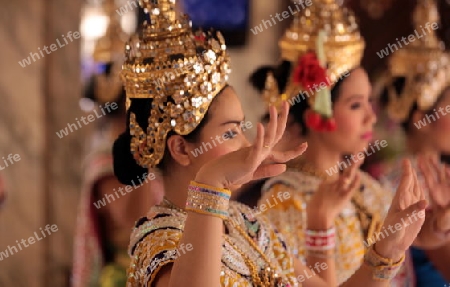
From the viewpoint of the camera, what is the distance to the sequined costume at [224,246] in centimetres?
140

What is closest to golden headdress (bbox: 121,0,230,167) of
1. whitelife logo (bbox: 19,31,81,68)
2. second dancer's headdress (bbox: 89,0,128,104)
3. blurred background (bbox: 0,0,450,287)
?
second dancer's headdress (bbox: 89,0,128,104)

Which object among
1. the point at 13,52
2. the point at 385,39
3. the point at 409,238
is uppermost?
the point at 13,52

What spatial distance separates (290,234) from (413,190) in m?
0.65

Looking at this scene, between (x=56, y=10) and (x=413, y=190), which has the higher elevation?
(x=56, y=10)

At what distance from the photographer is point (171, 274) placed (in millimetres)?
1312

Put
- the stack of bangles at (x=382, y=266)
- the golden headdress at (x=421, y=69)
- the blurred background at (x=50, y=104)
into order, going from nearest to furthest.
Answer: the stack of bangles at (x=382, y=266) → the golden headdress at (x=421, y=69) → the blurred background at (x=50, y=104)

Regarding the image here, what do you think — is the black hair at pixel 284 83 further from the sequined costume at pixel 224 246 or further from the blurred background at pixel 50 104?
the blurred background at pixel 50 104

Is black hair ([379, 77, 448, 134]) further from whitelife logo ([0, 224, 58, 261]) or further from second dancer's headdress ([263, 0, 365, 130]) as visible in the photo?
whitelife logo ([0, 224, 58, 261])

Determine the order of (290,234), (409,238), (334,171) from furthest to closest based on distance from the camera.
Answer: (334,171), (290,234), (409,238)

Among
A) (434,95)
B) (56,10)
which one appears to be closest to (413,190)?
(434,95)

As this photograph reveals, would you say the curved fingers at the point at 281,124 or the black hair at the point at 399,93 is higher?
the black hair at the point at 399,93

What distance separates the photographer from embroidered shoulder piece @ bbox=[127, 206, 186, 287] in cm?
138

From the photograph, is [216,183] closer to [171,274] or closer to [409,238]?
[171,274]

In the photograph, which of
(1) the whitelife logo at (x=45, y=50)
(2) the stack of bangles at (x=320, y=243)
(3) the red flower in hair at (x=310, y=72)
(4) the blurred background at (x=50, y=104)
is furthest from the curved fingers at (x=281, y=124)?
(1) the whitelife logo at (x=45, y=50)
